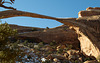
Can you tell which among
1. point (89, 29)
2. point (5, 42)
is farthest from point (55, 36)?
point (5, 42)

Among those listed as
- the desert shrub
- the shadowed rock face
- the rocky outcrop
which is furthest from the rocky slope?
the desert shrub

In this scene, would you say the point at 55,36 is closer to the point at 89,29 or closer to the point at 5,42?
the point at 89,29

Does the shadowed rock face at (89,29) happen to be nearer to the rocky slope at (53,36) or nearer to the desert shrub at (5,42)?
the desert shrub at (5,42)

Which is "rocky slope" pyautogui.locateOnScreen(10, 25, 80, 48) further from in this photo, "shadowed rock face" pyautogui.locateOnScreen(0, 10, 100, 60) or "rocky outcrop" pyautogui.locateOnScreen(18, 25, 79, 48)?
"shadowed rock face" pyautogui.locateOnScreen(0, 10, 100, 60)

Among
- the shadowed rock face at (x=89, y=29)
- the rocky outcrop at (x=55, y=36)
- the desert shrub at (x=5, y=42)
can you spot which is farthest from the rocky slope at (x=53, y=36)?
the desert shrub at (x=5, y=42)

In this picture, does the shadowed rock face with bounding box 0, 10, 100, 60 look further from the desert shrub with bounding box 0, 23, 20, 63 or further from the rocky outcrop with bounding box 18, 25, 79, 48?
the rocky outcrop with bounding box 18, 25, 79, 48

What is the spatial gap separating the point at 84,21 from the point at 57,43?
9.78 meters

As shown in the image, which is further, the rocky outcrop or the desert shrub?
the rocky outcrop

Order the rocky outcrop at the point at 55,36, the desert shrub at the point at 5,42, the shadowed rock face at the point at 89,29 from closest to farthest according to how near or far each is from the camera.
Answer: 1. the desert shrub at the point at 5,42
2. the shadowed rock face at the point at 89,29
3. the rocky outcrop at the point at 55,36

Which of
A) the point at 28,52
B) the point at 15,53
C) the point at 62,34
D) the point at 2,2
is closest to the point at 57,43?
the point at 62,34

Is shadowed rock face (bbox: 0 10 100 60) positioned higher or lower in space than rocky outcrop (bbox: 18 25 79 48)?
higher

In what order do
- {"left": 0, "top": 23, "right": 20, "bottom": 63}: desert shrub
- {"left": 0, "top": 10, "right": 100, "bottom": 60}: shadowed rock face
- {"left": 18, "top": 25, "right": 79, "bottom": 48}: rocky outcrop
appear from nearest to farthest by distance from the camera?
{"left": 0, "top": 23, "right": 20, "bottom": 63}: desert shrub → {"left": 0, "top": 10, "right": 100, "bottom": 60}: shadowed rock face → {"left": 18, "top": 25, "right": 79, "bottom": 48}: rocky outcrop

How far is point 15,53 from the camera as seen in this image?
836cm

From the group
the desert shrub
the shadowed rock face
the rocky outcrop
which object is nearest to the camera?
the desert shrub
